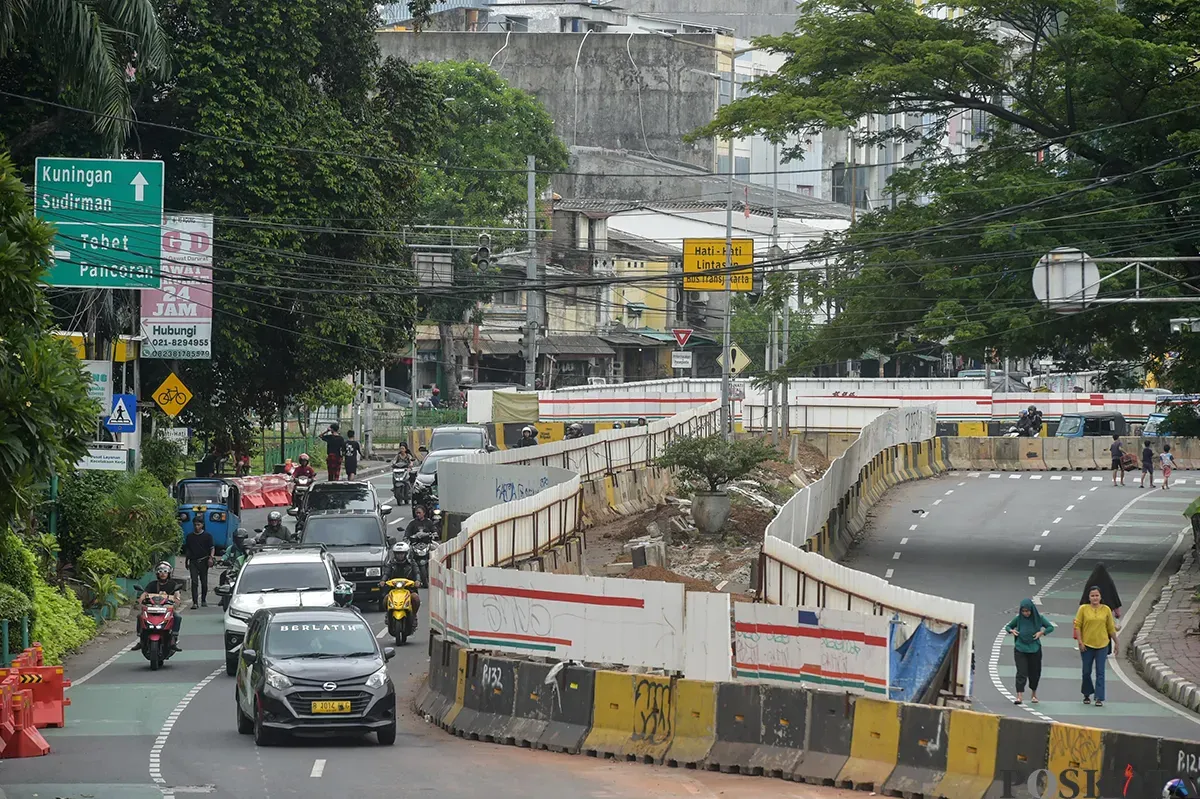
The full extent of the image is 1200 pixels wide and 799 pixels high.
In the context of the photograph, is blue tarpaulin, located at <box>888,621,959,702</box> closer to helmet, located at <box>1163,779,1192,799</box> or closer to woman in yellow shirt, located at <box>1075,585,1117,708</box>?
woman in yellow shirt, located at <box>1075,585,1117,708</box>

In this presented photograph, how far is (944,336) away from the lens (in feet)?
122

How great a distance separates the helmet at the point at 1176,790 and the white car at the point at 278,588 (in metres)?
16.0

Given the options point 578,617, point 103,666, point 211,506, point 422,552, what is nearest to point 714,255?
point 422,552

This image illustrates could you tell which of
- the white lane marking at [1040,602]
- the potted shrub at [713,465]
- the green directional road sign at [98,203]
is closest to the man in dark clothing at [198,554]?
the green directional road sign at [98,203]

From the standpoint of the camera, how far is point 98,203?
30.3 meters

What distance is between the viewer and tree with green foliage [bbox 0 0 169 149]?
28.7 metres

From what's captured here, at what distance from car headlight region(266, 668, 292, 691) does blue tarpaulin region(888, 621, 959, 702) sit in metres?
6.68

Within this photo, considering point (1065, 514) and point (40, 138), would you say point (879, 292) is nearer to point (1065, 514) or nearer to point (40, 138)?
point (1065, 514)

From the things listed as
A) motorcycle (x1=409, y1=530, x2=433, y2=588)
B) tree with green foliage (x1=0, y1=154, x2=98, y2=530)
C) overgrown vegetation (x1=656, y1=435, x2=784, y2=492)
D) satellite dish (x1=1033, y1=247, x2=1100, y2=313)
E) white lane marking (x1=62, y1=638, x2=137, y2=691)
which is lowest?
white lane marking (x1=62, y1=638, x2=137, y2=691)

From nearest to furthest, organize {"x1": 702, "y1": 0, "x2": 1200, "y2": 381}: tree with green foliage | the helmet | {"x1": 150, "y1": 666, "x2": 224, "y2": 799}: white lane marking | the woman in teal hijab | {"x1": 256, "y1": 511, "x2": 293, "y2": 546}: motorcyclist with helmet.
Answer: the helmet, {"x1": 150, "y1": 666, "x2": 224, "y2": 799}: white lane marking, the woman in teal hijab, {"x1": 256, "y1": 511, "x2": 293, "y2": 546}: motorcyclist with helmet, {"x1": 702, "y1": 0, "x2": 1200, "y2": 381}: tree with green foliage

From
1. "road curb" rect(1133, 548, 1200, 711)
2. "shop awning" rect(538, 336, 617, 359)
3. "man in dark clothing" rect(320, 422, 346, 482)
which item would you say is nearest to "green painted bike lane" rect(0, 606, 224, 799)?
"road curb" rect(1133, 548, 1200, 711)

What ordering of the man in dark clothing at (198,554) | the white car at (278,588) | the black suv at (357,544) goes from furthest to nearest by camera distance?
the man in dark clothing at (198,554)
the black suv at (357,544)
the white car at (278,588)

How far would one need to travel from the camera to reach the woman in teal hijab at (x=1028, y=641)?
21.5 metres

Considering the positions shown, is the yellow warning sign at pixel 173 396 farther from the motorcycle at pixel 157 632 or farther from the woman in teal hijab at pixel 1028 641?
the woman in teal hijab at pixel 1028 641
